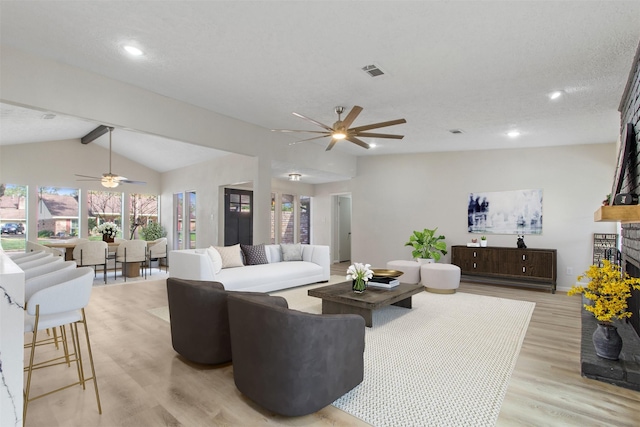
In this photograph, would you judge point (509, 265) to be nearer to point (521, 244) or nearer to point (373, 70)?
point (521, 244)

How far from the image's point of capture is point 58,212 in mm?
7973

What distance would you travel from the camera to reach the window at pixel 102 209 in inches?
335

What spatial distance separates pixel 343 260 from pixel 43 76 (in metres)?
8.14

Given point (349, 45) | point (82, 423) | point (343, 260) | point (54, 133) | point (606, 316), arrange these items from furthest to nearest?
point (343, 260), point (54, 133), point (349, 45), point (606, 316), point (82, 423)

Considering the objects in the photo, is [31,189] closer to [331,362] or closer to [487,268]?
[331,362]

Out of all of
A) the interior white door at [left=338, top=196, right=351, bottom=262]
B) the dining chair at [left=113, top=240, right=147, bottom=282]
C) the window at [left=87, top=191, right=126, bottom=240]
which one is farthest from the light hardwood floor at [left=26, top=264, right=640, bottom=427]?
the interior white door at [left=338, top=196, right=351, bottom=262]

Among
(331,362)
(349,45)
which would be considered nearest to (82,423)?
(331,362)

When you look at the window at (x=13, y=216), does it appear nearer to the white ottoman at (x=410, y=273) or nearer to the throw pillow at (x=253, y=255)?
the throw pillow at (x=253, y=255)

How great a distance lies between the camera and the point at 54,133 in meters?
7.16

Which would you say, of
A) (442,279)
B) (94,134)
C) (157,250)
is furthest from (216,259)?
(94,134)

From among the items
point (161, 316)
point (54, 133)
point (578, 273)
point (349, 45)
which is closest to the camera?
point (349, 45)

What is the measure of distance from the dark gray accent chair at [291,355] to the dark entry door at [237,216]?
20.1 ft

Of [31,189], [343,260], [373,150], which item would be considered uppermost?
[373,150]

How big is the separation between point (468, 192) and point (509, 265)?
1.69m
